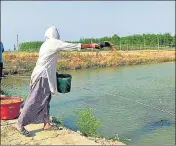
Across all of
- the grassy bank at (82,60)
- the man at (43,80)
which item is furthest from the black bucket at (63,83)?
the grassy bank at (82,60)

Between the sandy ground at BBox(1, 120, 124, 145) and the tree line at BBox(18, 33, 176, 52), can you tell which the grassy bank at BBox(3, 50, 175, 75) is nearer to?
the sandy ground at BBox(1, 120, 124, 145)

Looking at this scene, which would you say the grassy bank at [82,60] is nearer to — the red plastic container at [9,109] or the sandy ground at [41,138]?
the red plastic container at [9,109]

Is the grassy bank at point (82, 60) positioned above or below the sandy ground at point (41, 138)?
above

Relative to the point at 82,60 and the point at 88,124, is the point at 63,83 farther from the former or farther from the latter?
the point at 82,60

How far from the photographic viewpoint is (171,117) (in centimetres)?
968

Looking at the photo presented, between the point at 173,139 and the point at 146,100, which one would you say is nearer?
the point at 173,139

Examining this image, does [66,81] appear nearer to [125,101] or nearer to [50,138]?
[50,138]

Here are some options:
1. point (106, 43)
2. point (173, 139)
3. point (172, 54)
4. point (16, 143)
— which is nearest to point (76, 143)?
point (16, 143)

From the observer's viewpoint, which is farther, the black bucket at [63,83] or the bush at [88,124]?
the bush at [88,124]

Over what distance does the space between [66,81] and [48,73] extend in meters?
0.31

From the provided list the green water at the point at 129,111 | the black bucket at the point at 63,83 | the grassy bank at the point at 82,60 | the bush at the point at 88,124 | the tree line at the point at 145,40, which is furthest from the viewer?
the tree line at the point at 145,40

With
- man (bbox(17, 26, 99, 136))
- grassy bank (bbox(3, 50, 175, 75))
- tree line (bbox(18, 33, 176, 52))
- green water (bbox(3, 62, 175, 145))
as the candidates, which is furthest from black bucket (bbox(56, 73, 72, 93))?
tree line (bbox(18, 33, 176, 52))

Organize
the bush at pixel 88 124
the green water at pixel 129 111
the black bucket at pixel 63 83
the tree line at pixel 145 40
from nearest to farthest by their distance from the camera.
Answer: the black bucket at pixel 63 83 → the bush at pixel 88 124 → the green water at pixel 129 111 → the tree line at pixel 145 40

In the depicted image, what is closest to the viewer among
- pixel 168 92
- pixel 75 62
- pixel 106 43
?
pixel 106 43
